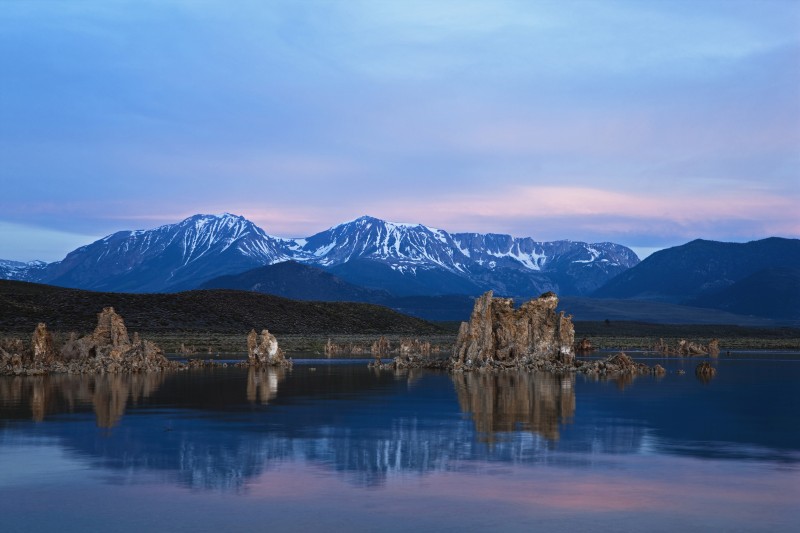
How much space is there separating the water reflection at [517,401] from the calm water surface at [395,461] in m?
0.17

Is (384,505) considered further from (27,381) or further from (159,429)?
(27,381)

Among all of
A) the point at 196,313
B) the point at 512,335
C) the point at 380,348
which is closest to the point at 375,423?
the point at 512,335

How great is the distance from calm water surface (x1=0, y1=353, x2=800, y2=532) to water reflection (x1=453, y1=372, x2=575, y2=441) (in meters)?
0.17

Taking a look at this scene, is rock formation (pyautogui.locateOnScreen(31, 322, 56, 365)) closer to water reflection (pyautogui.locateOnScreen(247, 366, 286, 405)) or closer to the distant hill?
water reflection (pyautogui.locateOnScreen(247, 366, 286, 405))

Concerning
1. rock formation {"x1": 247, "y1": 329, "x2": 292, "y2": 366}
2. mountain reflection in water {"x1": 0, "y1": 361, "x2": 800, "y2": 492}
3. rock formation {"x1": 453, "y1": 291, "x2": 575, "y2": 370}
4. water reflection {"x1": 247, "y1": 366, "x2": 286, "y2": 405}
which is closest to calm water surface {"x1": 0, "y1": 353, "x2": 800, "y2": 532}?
mountain reflection in water {"x1": 0, "y1": 361, "x2": 800, "y2": 492}

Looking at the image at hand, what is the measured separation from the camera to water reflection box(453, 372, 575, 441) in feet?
93.0

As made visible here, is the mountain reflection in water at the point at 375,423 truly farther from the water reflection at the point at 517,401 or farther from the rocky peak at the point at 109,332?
the rocky peak at the point at 109,332

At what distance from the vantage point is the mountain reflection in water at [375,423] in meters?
22.0

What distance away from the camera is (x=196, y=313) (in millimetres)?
148875

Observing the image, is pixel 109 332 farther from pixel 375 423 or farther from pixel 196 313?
pixel 196 313

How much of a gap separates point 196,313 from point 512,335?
95.0 meters

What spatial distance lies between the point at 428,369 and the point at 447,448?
40316mm

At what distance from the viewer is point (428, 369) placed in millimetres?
64125

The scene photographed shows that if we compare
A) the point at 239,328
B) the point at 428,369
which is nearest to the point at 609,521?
the point at 428,369
